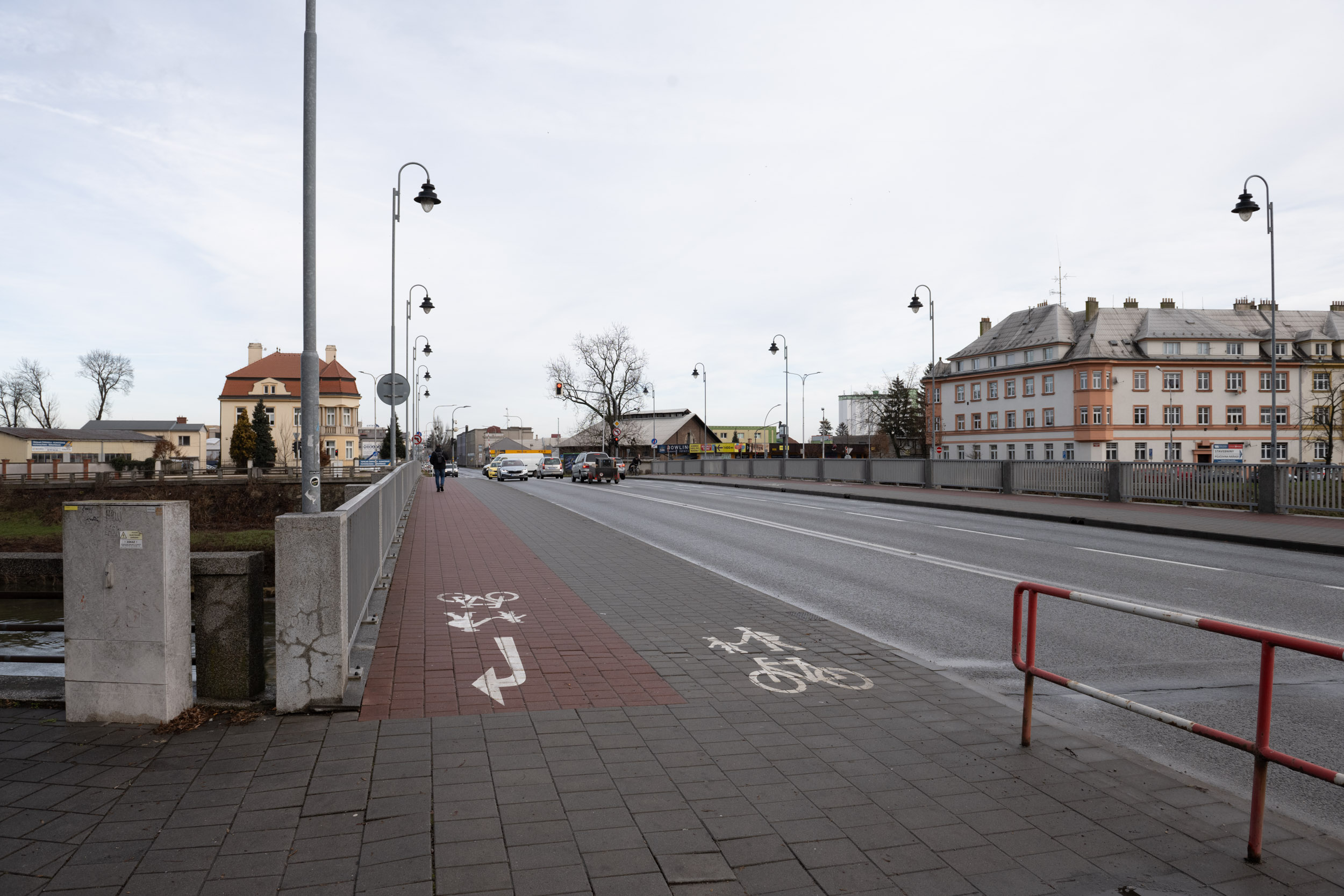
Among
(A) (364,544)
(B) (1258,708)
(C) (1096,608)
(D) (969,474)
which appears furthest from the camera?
(D) (969,474)

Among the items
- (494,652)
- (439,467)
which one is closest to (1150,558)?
(494,652)

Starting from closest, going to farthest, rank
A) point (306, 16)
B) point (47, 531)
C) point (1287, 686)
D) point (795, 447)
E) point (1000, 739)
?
point (1000, 739)
point (1287, 686)
point (306, 16)
point (47, 531)
point (795, 447)

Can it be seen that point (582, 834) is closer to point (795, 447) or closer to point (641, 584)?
point (641, 584)

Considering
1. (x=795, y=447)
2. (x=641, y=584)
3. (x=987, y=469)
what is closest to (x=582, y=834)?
(x=641, y=584)

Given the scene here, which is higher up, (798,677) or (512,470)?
(512,470)

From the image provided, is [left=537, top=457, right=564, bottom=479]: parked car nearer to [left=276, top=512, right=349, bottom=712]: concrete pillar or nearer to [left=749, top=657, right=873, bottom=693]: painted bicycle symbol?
[left=749, top=657, right=873, bottom=693]: painted bicycle symbol

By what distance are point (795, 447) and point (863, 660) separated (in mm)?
125425

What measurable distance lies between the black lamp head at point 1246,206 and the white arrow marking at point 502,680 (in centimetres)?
2470

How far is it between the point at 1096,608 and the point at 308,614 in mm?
7705

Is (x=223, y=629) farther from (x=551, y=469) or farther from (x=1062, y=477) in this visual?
(x=551, y=469)

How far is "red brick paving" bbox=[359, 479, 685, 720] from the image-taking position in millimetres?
5527

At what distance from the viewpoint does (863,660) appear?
6.72m

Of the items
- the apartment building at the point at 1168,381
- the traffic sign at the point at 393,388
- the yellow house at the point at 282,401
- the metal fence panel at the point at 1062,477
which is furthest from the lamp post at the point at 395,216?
the yellow house at the point at 282,401

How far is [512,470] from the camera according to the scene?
55.1m
